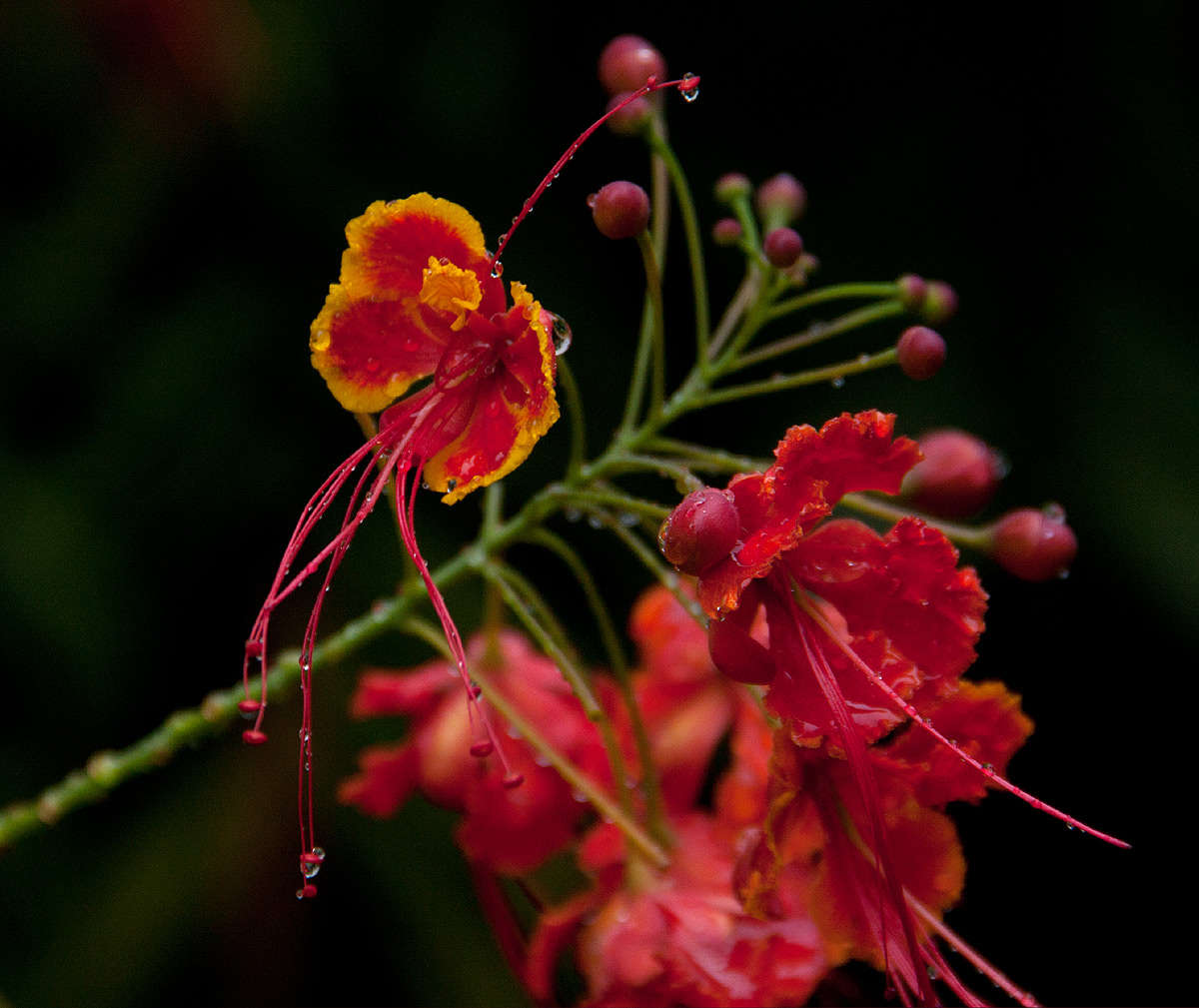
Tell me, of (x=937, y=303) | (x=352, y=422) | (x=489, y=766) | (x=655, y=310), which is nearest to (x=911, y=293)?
(x=937, y=303)

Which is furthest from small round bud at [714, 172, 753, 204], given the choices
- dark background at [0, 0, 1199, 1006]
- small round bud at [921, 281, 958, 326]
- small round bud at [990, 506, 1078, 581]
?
dark background at [0, 0, 1199, 1006]

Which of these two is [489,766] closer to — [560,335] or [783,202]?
[560,335]

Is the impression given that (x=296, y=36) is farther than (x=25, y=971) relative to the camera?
Yes

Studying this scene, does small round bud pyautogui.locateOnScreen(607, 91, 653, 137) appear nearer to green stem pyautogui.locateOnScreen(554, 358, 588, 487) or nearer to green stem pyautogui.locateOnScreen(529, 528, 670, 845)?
green stem pyautogui.locateOnScreen(554, 358, 588, 487)

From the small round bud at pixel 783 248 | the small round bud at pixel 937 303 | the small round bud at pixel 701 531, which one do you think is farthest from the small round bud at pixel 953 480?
the small round bud at pixel 701 531

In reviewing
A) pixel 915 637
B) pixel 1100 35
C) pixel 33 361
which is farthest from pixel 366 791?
pixel 1100 35

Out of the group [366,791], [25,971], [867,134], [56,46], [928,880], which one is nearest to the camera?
[928,880]

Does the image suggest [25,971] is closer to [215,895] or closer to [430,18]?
[215,895]
